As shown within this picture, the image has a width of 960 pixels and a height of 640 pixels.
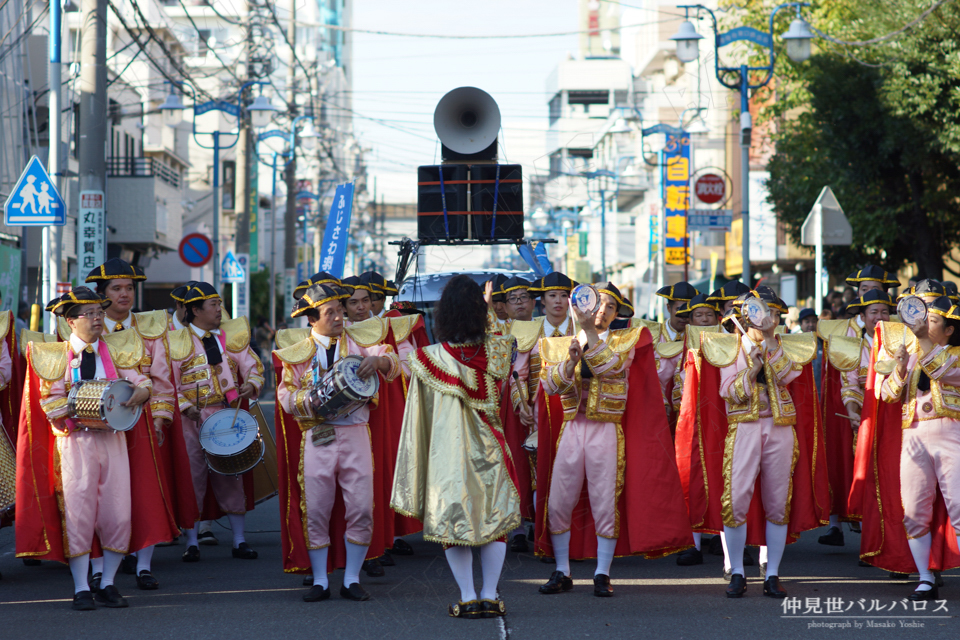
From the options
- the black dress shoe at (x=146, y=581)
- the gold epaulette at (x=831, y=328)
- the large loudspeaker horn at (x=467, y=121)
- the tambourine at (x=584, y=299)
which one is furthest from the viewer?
the large loudspeaker horn at (x=467, y=121)

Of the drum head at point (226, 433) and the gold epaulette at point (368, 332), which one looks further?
the drum head at point (226, 433)

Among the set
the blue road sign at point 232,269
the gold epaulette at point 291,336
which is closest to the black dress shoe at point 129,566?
the gold epaulette at point 291,336

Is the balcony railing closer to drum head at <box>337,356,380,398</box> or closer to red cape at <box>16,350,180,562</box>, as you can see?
red cape at <box>16,350,180,562</box>

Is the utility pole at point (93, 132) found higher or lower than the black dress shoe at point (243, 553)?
higher

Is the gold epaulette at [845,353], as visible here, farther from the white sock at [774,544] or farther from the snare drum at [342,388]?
the snare drum at [342,388]

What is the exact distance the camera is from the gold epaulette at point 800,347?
663 centimetres

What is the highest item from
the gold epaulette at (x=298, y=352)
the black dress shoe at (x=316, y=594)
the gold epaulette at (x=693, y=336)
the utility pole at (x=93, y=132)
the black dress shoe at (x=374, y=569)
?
the utility pole at (x=93, y=132)

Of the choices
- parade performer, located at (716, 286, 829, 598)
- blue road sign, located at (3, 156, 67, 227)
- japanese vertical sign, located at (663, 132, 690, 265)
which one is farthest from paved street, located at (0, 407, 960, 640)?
japanese vertical sign, located at (663, 132, 690, 265)

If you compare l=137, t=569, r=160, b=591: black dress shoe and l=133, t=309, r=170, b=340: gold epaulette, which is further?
l=133, t=309, r=170, b=340: gold epaulette

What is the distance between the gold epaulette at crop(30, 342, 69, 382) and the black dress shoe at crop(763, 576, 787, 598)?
4.24 m

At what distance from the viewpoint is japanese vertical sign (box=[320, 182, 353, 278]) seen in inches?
674

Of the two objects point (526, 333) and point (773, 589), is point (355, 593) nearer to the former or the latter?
point (526, 333)

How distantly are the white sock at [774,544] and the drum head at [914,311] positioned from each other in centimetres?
138

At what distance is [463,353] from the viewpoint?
5836 millimetres
